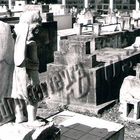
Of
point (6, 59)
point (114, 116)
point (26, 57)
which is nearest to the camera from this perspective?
point (6, 59)

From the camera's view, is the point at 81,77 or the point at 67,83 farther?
the point at 67,83

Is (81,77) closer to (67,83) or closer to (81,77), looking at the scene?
(81,77)

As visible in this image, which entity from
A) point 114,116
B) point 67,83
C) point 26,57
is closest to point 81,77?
point 67,83

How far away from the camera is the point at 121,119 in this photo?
1028cm

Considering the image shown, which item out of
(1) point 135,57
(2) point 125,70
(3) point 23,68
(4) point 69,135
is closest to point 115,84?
(2) point 125,70

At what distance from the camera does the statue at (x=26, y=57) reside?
15.1 ft

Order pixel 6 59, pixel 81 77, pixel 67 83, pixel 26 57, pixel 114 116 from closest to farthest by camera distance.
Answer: pixel 6 59, pixel 26 57, pixel 114 116, pixel 81 77, pixel 67 83

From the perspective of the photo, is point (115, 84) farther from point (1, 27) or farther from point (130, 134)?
point (1, 27)

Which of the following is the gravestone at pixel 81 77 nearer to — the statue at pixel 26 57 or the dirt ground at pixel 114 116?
the dirt ground at pixel 114 116

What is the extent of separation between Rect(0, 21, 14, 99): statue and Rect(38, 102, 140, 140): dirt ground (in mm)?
4083

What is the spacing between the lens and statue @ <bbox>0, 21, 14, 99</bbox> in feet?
14.7

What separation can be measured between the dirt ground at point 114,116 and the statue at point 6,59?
13.4 feet

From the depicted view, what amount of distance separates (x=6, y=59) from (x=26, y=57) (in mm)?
287

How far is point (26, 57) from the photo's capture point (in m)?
4.72
